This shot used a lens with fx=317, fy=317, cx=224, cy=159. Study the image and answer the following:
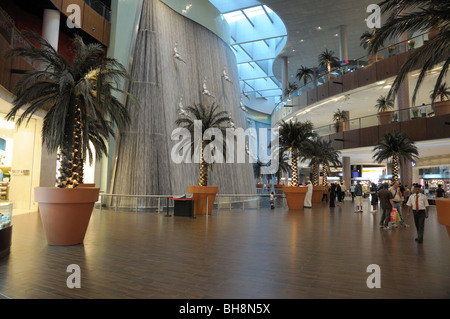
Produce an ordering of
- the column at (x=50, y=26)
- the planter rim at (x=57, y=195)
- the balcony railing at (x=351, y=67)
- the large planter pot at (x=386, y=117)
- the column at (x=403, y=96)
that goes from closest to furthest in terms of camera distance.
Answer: the planter rim at (x=57, y=195), the column at (x=50, y=26), the balcony railing at (x=351, y=67), the column at (x=403, y=96), the large planter pot at (x=386, y=117)

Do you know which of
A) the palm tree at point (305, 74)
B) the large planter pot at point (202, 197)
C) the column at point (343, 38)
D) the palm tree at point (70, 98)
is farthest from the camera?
the palm tree at point (305, 74)

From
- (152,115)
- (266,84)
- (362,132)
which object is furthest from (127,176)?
(266,84)

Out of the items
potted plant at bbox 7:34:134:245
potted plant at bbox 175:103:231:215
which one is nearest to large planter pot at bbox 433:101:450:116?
potted plant at bbox 175:103:231:215

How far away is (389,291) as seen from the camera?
3.65 meters

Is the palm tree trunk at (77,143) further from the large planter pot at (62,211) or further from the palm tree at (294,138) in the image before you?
the palm tree at (294,138)

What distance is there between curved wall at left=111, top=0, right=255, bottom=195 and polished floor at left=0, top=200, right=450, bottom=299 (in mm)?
6533

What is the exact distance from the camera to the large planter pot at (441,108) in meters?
17.3

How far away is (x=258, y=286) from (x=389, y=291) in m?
1.50

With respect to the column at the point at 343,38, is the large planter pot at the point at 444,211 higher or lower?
lower

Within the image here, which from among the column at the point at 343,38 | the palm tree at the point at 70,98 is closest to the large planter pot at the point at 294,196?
the palm tree at the point at 70,98

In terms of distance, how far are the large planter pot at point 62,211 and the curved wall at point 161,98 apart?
25.5ft

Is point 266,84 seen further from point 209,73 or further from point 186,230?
point 186,230

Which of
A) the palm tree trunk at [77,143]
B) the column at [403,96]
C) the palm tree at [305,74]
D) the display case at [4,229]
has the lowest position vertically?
the display case at [4,229]

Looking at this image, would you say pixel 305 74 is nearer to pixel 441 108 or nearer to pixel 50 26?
pixel 441 108
